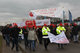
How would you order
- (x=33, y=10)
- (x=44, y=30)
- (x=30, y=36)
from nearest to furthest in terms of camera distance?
(x=30, y=36), (x=44, y=30), (x=33, y=10)

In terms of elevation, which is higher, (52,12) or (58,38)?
(52,12)

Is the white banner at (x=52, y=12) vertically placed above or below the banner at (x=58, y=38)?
above

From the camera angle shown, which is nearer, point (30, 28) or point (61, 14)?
point (30, 28)

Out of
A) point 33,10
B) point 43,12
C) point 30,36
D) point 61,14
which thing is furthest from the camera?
point 33,10

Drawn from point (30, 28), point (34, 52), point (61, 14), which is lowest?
point (34, 52)

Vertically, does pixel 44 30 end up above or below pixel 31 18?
below

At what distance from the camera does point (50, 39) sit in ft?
29.6

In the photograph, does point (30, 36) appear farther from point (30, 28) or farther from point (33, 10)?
point (33, 10)

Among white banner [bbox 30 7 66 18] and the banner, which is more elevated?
white banner [bbox 30 7 66 18]

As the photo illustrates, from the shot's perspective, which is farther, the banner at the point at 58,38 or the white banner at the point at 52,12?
the white banner at the point at 52,12

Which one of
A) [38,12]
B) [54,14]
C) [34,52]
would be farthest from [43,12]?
[34,52]

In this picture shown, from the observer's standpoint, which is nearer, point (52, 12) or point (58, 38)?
point (58, 38)

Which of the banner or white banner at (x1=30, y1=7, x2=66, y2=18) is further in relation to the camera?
white banner at (x1=30, y1=7, x2=66, y2=18)

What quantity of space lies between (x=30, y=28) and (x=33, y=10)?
15.3 feet
